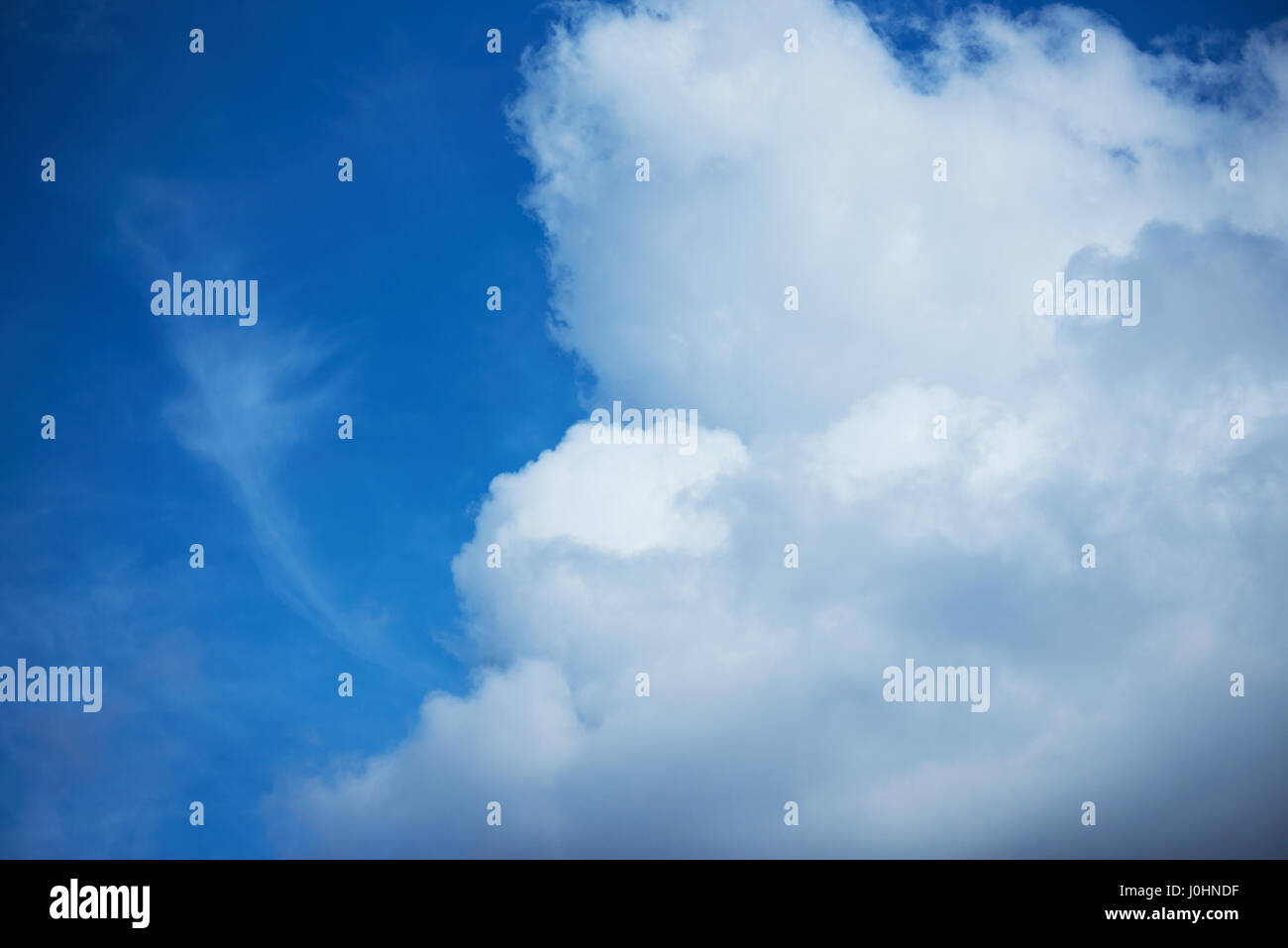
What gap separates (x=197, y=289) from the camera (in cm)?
1491
